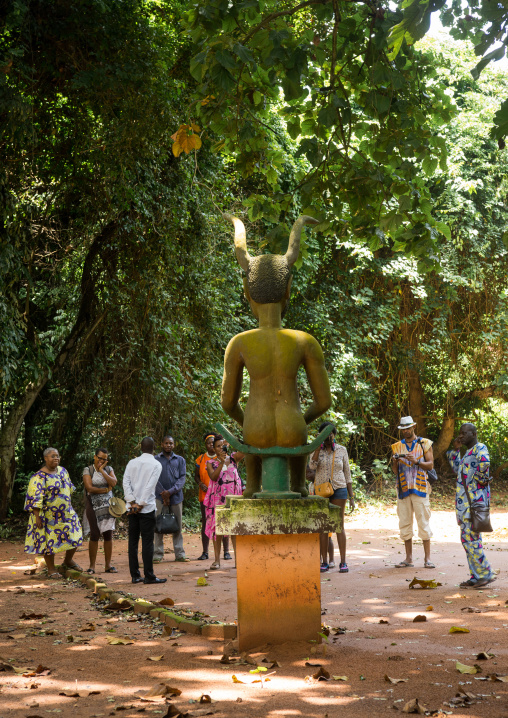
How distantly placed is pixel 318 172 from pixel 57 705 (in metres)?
5.46

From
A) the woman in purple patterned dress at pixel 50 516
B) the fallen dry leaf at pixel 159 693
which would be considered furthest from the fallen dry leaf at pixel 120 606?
Answer: the fallen dry leaf at pixel 159 693

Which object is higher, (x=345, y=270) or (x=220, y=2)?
(x=345, y=270)

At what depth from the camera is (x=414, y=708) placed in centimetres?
392

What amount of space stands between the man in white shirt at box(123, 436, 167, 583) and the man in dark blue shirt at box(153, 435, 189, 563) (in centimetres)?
151

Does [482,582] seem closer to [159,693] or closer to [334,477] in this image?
[334,477]

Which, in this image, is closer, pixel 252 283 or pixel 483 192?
pixel 252 283

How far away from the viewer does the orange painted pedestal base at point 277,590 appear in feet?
17.3

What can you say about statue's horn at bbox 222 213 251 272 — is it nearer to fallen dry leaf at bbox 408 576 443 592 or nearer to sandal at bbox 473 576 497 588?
fallen dry leaf at bbox 408 576 443 592

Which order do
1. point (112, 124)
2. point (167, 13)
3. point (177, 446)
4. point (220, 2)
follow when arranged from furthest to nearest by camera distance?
point (177, 446), point (167, 13), point (112, 124), point (220, 2)

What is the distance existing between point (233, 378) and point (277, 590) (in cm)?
169

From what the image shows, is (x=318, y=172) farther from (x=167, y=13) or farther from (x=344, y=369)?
(x=344, y=369)

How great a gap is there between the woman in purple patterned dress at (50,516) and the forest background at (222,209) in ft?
5.30

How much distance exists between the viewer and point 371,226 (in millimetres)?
7742

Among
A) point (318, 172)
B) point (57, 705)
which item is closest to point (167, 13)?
point (318, 172)
